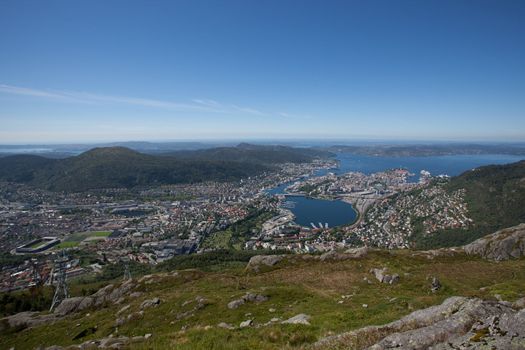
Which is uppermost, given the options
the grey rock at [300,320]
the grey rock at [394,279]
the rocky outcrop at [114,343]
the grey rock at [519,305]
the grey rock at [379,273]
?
the grey rock at [519,305]

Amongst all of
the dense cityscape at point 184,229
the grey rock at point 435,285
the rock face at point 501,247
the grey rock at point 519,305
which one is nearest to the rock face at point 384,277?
the grey rock at point 435,285

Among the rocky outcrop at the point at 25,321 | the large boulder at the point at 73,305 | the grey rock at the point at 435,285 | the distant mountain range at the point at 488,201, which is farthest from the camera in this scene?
the distant mountain range at the point at 488,201

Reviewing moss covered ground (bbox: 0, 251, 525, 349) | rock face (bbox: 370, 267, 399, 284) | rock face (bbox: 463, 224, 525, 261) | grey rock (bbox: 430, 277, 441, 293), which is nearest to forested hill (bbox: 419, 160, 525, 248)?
rock face (bbox: 463, 224, 525, 261)

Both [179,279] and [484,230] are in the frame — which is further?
[484,230]

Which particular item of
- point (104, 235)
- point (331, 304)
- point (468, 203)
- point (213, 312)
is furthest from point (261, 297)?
point (468, 203)

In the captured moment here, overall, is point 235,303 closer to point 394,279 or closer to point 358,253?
point 394,279

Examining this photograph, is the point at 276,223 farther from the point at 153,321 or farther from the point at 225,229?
the point at 153,321

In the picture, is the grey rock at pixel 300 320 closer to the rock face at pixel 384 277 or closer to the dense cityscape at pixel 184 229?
the rock face at pixel 384 277
